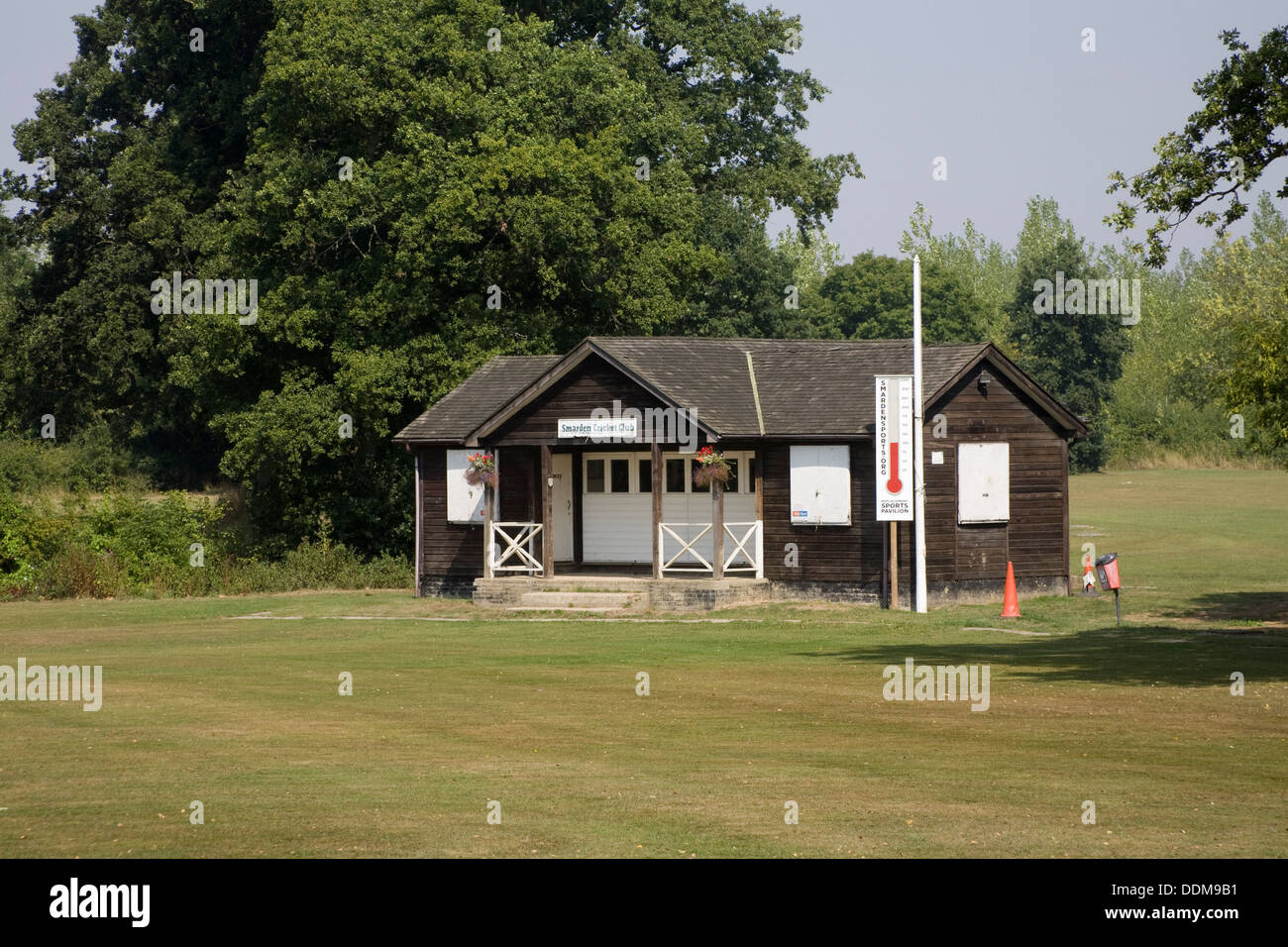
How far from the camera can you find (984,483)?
116ft

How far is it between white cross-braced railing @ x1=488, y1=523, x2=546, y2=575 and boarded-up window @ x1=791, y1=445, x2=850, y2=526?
20.2 feet

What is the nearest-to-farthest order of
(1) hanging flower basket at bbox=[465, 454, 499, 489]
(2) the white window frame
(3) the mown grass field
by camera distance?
(3) the mown grass field
(1) hanging flower basket at bbox=[465, 454, 499, 489]
(2) the white window frame

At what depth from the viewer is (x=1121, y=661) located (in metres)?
22.7

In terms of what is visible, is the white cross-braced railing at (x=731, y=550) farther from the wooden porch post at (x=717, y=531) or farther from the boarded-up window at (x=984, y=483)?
the boarded-up window at (x=984, y=483)

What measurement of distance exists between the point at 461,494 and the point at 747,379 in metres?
7.54

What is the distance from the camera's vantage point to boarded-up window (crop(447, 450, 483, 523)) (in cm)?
3891

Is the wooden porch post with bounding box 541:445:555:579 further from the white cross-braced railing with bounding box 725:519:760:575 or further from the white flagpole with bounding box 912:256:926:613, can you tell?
the white flagpole with bounding box 912:256:926:613

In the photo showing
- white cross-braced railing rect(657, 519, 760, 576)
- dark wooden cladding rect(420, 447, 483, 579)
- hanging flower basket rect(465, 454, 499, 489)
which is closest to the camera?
white cross-braced railing rect(657, 519, 760, 576)

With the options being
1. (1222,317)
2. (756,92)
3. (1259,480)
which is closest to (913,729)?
(756,92)

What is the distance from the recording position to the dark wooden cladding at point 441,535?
128 ft

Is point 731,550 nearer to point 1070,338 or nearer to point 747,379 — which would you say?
point 747,379

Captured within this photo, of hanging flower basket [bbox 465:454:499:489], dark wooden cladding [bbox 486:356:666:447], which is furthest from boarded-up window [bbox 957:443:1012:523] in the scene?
hanging flower basket [bbox 465:454:499:489]

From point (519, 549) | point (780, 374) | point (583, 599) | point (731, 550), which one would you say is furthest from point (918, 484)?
point (519, 549)
